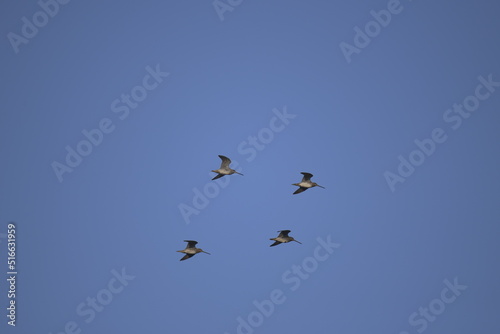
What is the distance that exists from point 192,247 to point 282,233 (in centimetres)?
763

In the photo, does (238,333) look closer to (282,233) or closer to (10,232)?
(282,233)

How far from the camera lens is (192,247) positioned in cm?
5066

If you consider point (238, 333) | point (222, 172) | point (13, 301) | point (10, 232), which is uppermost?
point (10, 232)

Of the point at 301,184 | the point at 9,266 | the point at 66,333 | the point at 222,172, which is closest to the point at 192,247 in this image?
the point at 222,172

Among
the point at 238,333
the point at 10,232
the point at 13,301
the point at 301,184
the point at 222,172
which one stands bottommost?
the point at 238,333

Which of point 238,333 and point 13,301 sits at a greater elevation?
point 13,301

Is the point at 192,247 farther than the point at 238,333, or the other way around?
the point at 238,333

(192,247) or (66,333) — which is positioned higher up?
(66,333)

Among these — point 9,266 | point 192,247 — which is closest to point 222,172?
point 192,247

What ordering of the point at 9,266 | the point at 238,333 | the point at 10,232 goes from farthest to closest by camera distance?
the point at 238,333
the point at 10,232
the point at 9,266

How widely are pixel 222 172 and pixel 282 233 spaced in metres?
7.23

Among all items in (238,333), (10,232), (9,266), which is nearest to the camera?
(9,266)

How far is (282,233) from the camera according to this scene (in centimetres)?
5078

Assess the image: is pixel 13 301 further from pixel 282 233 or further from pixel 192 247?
pixel 282 233
